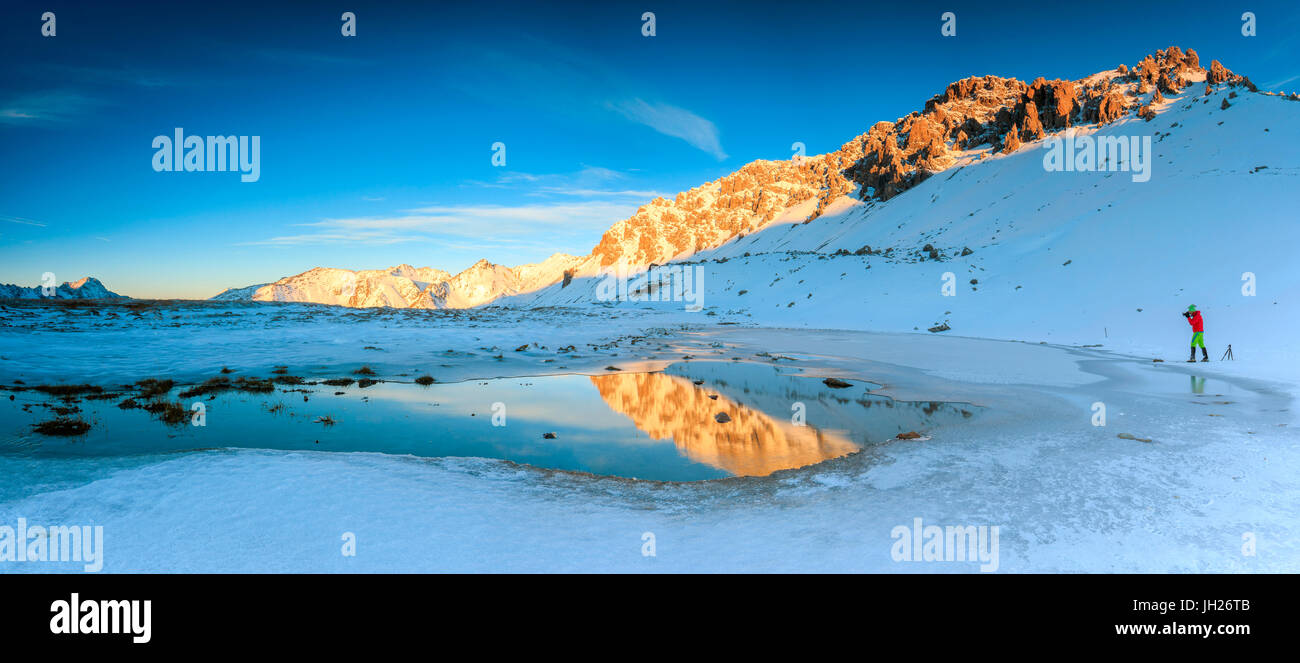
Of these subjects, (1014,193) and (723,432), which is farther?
(1014,193)

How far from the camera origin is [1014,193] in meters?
67.5

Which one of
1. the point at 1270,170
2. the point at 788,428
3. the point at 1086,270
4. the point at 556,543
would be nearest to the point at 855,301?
the point at 1086,270

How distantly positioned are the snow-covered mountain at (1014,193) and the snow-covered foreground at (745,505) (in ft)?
95.2

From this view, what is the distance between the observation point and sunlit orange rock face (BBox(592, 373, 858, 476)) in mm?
9492

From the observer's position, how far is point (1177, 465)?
7.89m

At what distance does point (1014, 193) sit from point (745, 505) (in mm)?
78760

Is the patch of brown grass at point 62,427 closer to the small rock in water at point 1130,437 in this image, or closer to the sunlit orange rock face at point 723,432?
the sunlit orange rock face at point 723,432

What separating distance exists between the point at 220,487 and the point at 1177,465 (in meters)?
13.8

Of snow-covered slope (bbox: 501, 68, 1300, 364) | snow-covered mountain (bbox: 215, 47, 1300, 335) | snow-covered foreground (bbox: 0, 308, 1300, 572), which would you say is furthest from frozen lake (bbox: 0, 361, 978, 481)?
snow-covered mountain (bbox: 215, 47, 1300, 335)

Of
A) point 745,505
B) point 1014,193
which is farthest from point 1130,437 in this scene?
point 1014,193

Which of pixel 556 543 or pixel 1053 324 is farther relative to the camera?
pixel 1053 324

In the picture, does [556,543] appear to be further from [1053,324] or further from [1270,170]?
[1270,170]

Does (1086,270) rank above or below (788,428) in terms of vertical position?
above

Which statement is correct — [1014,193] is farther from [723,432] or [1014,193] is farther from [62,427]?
[62,427]
